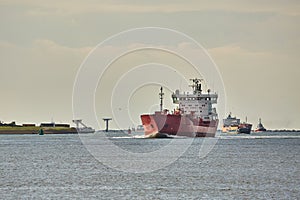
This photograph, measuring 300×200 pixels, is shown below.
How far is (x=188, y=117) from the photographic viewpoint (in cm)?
14738

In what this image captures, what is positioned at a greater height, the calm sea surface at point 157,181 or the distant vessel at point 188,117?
the distant vessel at point 188,117

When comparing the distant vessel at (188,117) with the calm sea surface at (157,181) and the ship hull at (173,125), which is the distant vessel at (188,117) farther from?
the calm sea surface at (157,181)

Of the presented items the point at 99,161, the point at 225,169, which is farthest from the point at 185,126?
the point at 225,169

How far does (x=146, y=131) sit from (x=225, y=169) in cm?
8446

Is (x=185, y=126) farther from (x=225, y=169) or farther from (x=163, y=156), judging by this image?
(x=225, y=169)

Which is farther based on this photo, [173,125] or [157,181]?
[173,125]

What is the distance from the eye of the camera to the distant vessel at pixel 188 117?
14450 cm

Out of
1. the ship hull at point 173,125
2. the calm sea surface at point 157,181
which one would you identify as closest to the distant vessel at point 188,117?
the ship hull at point 173,125

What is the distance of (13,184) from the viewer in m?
59.2

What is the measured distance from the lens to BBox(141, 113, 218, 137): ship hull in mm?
143500

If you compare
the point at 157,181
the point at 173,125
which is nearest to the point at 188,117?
the point at 173,125

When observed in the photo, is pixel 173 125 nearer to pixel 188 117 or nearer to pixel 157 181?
pixel 188 117

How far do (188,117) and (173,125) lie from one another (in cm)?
387

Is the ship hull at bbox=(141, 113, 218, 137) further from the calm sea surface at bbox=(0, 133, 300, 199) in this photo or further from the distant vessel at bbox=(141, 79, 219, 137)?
the calm sea surface at bbox=(0, 133, 300, 199)
